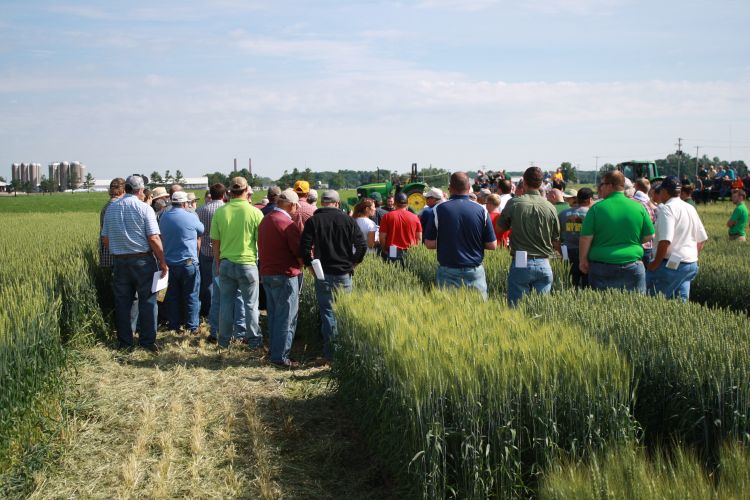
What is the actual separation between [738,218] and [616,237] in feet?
23.6

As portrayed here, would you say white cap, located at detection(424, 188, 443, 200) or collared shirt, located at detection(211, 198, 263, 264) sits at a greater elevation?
white cap, located at detection(424, 188, 443, 200)

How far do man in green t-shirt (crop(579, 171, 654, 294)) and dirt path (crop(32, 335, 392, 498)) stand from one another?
2.96 metres

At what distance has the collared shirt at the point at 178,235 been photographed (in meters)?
8.59

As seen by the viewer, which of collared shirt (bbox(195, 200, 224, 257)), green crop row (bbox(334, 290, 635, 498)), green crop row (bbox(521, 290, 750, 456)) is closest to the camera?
green crop row (bbox(334, 290, 635, 498))

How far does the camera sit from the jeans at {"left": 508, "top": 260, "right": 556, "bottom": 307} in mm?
6820

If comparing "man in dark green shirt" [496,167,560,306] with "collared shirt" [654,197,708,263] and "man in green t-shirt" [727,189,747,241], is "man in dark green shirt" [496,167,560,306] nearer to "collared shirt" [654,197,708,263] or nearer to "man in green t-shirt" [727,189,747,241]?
"collared shirt" [654,197,708,263]

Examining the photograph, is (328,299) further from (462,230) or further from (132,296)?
(132,296)

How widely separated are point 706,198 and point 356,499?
3244 cm

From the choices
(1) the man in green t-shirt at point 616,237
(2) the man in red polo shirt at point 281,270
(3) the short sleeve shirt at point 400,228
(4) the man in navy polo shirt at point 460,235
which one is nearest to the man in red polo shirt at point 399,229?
(3) the short sleeve shirt at point 400,228

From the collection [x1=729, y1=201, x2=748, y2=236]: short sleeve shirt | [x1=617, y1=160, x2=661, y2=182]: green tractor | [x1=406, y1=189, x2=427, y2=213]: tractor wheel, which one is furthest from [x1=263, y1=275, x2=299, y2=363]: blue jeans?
[x1=617, y1=160, x2=661, y2=182]: green tractor

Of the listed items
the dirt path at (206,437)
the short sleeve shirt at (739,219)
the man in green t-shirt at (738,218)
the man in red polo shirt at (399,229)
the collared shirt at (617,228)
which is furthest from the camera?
the short sleeve shirt at (739,219)

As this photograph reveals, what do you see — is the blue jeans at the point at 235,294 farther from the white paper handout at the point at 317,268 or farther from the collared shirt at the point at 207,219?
the collared shirt at the point at 207,219

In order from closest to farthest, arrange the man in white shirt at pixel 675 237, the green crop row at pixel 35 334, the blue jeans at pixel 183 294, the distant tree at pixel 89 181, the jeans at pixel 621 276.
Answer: the green crop row at pixel 35 334, the jeans at pixel 621 276, the man in white shirt at pixel 675 237, the blue jeans at pixel 183 294, the distant tree at pixel 89 181

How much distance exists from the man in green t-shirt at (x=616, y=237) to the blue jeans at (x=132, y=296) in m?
4.86
